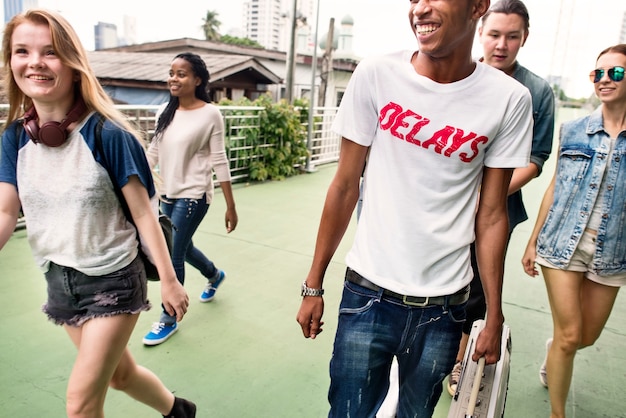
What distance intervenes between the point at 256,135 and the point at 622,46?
6518mm

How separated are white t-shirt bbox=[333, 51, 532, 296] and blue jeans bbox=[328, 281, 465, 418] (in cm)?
8

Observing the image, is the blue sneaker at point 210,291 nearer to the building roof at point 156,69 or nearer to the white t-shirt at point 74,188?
the white t-shirt at point 74,188

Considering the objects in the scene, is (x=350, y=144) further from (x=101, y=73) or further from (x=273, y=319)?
(x=101, y=73)

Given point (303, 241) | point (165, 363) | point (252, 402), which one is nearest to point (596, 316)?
point (252, 402)

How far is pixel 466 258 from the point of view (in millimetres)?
1501

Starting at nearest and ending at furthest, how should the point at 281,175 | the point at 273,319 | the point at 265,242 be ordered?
1. the point at 273,319
2. the point at 265,242
3. the point at 281,175

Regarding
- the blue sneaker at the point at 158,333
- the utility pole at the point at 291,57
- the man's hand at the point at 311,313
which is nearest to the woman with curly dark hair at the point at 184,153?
the blue sneaker at the point at 158,333

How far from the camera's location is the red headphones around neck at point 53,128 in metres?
1.51

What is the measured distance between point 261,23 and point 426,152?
69272mm

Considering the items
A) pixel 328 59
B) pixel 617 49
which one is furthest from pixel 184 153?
pixel 328 59

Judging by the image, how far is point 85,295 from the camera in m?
1.62

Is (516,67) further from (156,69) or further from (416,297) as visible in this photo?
(156,69)

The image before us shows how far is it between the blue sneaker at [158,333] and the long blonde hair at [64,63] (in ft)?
5.53

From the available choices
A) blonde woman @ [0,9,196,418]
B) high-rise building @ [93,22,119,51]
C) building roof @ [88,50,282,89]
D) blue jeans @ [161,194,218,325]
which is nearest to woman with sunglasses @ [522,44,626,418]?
blonde woman @ [0,9,196,418]
